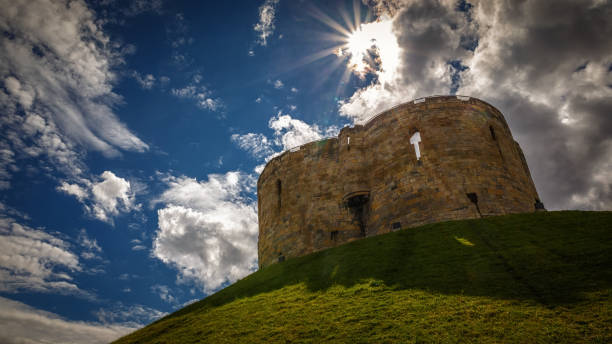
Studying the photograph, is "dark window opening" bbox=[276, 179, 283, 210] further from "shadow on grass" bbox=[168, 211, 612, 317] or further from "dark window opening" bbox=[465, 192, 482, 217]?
"dark window opening" bbox=[465, 192, 482, 217]

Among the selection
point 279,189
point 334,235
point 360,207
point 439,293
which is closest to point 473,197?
point 360,207

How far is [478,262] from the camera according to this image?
37.1 ft

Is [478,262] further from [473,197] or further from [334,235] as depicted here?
[334,235]

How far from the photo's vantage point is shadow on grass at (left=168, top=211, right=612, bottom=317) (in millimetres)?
9383

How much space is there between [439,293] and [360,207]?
13.8 m

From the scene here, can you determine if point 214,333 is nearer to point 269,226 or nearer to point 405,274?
point 405,274

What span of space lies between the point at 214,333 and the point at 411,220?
1200cm

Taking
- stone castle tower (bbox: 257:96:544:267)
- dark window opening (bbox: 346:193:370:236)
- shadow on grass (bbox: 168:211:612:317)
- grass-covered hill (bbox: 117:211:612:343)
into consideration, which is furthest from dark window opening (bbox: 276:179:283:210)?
grass-covered hill (bbox: 117:211:612:343)

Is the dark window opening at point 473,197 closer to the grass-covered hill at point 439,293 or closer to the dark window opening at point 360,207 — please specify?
the grass-covered hill at point 439,293

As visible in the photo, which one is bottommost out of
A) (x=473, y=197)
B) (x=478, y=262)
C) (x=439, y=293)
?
(x=439, y=293)

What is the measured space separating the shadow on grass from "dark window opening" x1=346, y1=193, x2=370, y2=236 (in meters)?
6.26

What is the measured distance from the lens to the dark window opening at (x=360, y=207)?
23031 mm

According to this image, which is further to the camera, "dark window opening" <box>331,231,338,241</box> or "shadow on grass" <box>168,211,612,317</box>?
"dark window opening" <box>331,231,338,241</box>

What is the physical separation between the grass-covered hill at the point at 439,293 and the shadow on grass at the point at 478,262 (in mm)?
36
